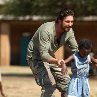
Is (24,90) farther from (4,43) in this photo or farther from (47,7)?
(4,43)

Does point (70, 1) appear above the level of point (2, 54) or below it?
above

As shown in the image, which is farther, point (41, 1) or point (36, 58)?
point (41, 1)

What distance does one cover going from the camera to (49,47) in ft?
25.3

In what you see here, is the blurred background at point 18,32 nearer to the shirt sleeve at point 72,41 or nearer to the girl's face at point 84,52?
the shirt sleeve at point 72,41

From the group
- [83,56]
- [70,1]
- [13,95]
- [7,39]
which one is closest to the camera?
[83,56]

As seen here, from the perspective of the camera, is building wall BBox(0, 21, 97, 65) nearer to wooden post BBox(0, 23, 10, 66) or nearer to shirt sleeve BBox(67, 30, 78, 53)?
wooden post BBox(0, 23, 10, 66)

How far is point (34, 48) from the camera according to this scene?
317 inches

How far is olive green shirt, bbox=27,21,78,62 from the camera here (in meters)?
7.52

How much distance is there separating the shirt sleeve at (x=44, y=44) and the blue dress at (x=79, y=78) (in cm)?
47

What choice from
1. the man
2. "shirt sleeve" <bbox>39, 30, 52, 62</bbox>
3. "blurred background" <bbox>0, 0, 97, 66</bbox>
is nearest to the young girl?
the man

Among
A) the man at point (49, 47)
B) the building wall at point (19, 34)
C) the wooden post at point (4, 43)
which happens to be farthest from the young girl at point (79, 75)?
the wooden post at point (4, 43)

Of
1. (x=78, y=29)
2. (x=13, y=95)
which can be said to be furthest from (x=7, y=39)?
(x=13, y=95)

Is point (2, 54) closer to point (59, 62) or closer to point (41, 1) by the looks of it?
point (41, 1)

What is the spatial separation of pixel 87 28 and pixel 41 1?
1271 cm
